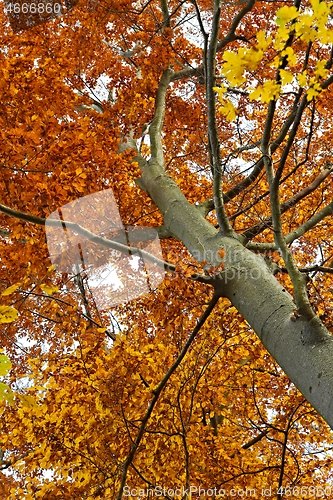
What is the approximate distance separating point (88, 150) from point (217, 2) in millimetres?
2142

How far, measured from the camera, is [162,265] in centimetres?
377

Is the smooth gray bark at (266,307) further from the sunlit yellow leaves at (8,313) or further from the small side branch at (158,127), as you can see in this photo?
the sunlit yellow leaves at (8,313)

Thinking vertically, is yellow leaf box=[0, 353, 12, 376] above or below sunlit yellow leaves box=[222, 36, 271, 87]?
below

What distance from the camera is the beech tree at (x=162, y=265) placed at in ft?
8.39

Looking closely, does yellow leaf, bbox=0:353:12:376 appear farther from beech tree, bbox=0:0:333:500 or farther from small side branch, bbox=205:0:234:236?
small side branch, bbox=205:0:234:236

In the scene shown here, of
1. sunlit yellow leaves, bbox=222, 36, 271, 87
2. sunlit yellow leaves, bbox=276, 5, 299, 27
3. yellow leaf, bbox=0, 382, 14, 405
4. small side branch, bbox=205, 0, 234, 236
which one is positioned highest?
small side branch, bbox=205, 0, 234, 236

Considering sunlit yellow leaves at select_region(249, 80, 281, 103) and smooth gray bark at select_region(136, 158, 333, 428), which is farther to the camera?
smooth gray bark at select_region(136, 158, 333, 428)

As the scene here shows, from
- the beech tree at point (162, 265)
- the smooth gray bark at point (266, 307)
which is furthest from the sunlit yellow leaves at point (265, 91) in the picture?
the smooth gray bark at point (266, 307)

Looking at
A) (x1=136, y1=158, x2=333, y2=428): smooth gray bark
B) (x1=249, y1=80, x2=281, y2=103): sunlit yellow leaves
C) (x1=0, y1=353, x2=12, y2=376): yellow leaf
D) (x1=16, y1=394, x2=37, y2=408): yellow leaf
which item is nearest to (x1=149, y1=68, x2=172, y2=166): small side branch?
(x1=136, y1=158, x2=333, y2=428): smooth gray bark

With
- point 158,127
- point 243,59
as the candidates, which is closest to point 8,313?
point 243,59

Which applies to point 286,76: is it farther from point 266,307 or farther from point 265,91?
point 266,307

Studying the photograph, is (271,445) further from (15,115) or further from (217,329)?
(15,115)

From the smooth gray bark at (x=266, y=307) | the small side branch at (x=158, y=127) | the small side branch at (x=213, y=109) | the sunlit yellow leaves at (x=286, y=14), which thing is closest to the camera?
the sunlit yellow leaves at (x=286, y=14)

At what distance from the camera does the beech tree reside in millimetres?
2557
